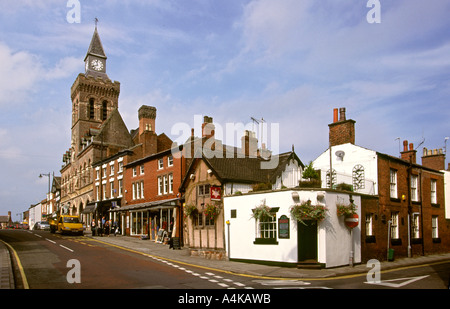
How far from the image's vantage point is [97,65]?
269ft

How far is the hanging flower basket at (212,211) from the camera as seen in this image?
23.3 meters

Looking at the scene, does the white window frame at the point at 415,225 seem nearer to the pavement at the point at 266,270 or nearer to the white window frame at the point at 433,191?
the pavement at the point at 266,270

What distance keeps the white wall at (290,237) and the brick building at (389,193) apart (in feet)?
6.22

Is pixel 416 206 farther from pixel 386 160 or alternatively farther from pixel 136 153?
pixel 136 153

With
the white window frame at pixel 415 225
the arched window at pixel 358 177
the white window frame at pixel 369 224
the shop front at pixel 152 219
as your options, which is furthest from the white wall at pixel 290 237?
the shop front at pixel 152 219

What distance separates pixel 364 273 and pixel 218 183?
409 inches

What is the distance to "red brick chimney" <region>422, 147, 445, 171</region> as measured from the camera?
102ft

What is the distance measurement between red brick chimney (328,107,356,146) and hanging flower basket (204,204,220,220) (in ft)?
28.6

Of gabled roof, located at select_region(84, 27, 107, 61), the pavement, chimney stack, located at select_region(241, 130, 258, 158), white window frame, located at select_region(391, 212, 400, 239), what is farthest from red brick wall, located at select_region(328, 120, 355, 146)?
gabled roof, located at select_region(84, 27, 107, 61)

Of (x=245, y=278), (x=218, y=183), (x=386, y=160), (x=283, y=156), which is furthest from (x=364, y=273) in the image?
(x=283, y=156)

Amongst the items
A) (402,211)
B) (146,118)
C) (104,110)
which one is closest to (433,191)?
(402,211)

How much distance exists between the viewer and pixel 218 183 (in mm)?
24219

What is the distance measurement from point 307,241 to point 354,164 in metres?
7.29

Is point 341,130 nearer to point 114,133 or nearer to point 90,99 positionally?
point 114,133
